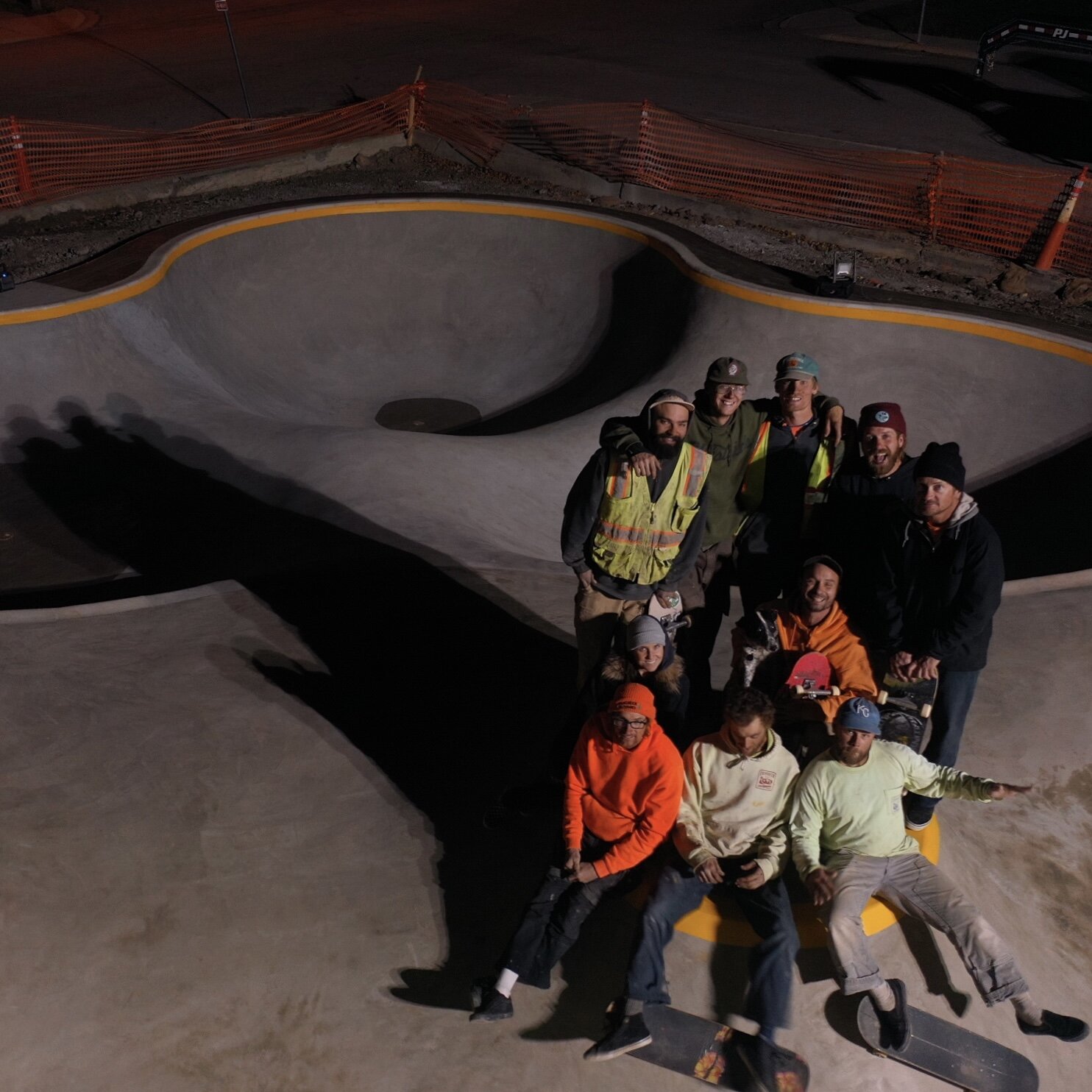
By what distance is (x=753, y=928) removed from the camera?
4324 mm

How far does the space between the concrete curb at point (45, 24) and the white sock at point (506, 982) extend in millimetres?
27709

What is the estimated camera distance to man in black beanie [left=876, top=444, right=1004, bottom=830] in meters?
4.29

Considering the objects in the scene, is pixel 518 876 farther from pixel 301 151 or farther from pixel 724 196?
pixel 301 151

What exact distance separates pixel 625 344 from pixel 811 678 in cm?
839

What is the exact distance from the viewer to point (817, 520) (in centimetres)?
511

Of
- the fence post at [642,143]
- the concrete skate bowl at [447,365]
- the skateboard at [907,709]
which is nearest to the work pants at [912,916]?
the skateboard at [907,709]

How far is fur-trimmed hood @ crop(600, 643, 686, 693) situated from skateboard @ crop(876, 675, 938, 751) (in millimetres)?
948

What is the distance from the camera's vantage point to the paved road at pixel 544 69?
19375 mm

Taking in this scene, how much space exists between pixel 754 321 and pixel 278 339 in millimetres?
6089

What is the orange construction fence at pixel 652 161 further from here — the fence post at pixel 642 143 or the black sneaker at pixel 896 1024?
the black sneaker at pixel 896 1024

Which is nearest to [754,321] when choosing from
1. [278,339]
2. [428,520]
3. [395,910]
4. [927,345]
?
[927,345]

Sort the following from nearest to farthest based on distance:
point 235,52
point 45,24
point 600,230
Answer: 1. point 600,230
2. point 235,52
3. point 45,24

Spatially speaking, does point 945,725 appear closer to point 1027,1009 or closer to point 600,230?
point 1027,1009

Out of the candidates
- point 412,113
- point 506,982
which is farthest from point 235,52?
point 506,982
